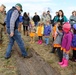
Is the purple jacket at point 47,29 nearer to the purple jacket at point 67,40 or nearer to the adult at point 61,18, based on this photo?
the adult at point 61,18

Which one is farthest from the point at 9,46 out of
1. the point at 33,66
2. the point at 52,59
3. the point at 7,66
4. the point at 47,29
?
the point at 47,29

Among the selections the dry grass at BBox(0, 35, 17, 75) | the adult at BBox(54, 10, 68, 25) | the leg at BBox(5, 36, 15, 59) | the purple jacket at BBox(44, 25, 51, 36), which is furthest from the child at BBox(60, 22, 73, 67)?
the purple jacket at BBox(44, 25, 51, 36)

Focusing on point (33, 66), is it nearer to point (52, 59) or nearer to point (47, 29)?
point (52, 59)

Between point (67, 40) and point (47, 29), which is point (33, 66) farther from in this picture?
point (47, 29)

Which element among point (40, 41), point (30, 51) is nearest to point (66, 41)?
point (30, 51)

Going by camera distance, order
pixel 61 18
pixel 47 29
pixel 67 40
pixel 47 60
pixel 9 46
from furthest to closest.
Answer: pixel 47 29
pixel 61 18
pixel 9 46
pixel 47 60
pixel 67 40

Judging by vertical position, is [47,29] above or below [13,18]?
below

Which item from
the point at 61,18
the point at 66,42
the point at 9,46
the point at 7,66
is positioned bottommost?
the point at 7,66

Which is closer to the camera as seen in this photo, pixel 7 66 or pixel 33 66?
pixel 33 66

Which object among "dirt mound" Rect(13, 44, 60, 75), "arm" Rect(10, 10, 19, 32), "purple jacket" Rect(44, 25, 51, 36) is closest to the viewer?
"dirt mound" Rect(13, 44, 60, 75)

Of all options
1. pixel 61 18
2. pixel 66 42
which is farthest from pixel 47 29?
pixel 66 42

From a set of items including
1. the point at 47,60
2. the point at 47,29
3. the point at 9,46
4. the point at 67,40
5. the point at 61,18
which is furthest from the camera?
the point at 47,29

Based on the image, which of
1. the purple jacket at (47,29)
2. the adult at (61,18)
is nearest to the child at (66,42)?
the adult at (61,18)

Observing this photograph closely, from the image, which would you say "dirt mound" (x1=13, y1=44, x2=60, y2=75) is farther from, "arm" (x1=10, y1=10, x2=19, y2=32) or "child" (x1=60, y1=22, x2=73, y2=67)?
"arm" (x1=10, y1=10, x2=19, y2=32)
